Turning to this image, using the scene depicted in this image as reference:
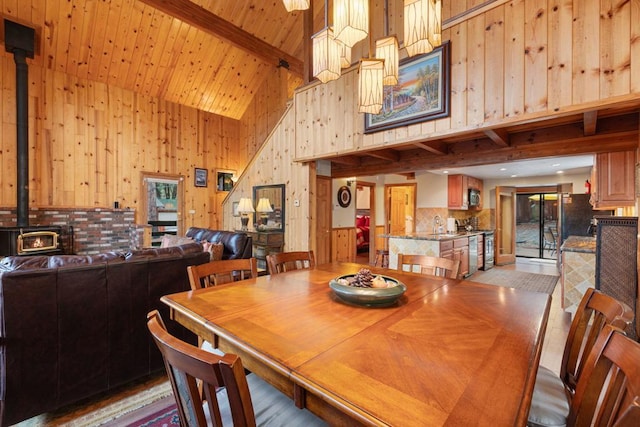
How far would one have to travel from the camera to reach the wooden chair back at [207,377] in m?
0.65

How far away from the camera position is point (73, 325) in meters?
1.83

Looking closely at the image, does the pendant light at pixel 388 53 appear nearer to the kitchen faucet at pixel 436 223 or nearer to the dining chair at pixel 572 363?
the dining chair at pixel 572 363

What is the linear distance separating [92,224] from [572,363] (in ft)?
22.3

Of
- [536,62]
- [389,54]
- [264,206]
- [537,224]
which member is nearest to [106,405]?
[389,54]

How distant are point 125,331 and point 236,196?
4.67 m

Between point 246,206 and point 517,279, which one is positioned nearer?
point 246,206

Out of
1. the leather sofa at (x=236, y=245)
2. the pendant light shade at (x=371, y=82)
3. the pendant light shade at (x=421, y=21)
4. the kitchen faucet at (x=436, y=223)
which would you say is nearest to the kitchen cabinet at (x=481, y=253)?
the kitchen faucet at (x=436, y=223)

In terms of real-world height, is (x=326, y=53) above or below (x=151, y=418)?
above

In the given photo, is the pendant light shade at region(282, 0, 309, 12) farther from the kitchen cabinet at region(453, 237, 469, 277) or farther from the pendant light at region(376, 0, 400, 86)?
the kitchen cabinet at region(453, 237, 469, 277)

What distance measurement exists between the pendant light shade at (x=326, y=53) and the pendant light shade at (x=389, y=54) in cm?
34

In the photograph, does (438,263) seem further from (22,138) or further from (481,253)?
(22,138)

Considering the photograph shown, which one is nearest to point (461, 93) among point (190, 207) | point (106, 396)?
point (106, 396)

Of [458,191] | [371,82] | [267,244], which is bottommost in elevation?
[267,244]

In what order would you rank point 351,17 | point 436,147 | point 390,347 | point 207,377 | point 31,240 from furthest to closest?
point 31,240, point 436,147, point 351,17, point 390,347, point 207,377
